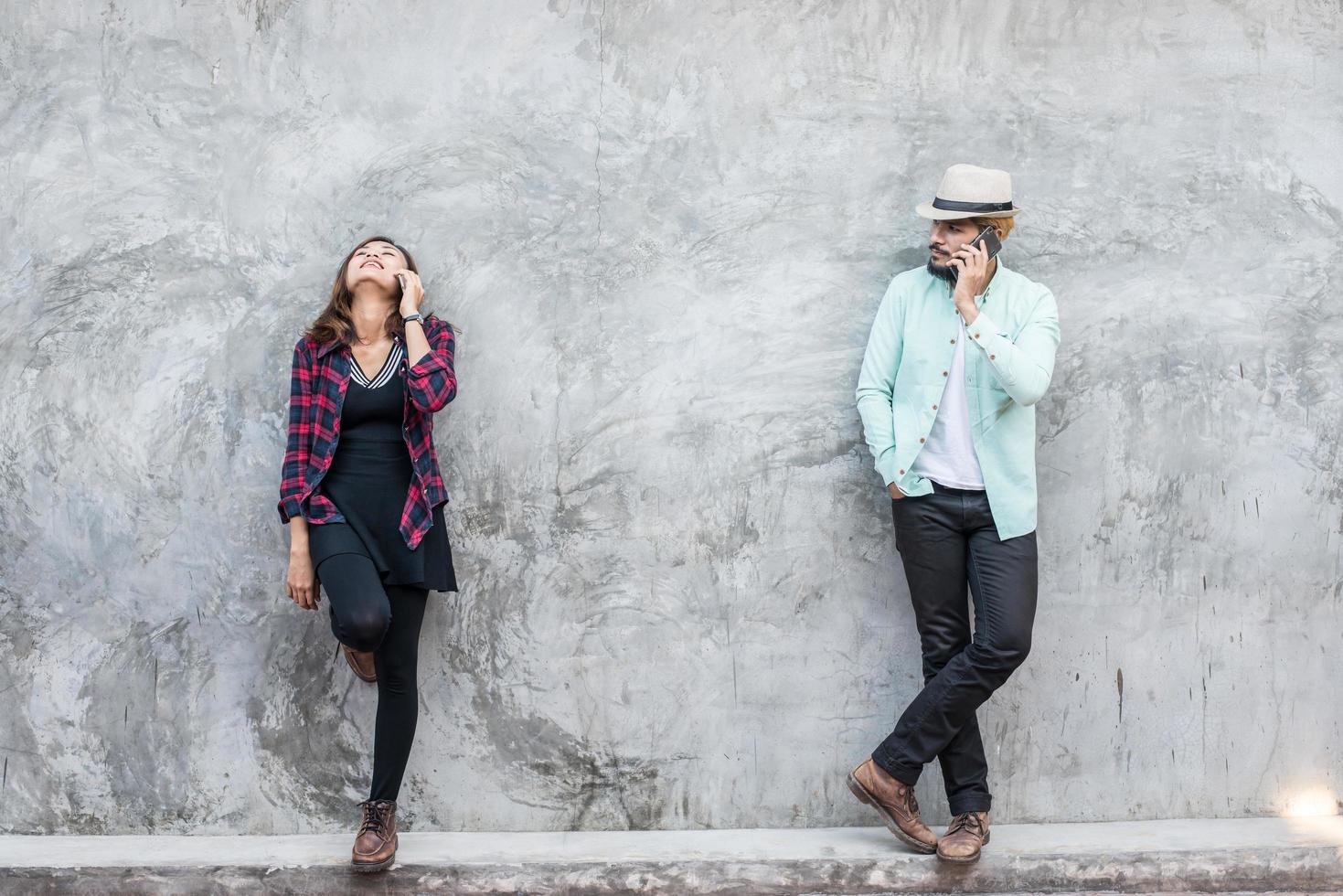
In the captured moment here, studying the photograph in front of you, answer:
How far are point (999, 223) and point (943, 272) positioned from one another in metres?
0.25

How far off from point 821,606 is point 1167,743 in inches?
56.7

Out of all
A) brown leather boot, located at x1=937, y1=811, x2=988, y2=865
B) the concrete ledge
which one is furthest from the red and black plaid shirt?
brown leather boot, located at x1=937, y1=811, x2=988, y2=865

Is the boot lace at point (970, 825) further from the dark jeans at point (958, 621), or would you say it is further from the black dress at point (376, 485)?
the black dress at point (376, 485)

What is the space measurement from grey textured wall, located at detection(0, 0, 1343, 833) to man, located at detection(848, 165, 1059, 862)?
385 millimetres

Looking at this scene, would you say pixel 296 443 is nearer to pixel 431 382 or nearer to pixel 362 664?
pixel 431 382

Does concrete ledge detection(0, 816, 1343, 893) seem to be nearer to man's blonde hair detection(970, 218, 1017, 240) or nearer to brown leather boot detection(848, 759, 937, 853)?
brown leather boot detection(848, 759, 937, 853)

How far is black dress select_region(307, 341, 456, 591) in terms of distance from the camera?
12.3 ft

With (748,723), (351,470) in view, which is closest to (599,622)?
(748,723)

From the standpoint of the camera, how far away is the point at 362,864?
387 centimetres

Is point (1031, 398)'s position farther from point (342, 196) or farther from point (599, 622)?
point (342, 196)

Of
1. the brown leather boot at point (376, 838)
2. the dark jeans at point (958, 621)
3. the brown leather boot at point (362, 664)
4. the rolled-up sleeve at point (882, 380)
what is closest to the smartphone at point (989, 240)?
the rolled-up sleeve at point (882, 380)

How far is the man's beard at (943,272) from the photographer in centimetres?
389

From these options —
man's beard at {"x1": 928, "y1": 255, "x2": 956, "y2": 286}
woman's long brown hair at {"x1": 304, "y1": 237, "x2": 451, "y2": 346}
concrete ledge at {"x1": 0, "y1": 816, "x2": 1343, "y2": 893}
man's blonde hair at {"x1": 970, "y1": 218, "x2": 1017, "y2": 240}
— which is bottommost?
concrete ledge at {"x1": 0, "y1": 816, "x2": 1343, "y2": 893}

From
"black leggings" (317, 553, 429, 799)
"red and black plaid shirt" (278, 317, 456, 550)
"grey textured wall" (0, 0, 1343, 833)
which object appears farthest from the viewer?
"grey textured wall" (0, 0, 1343, 833)
